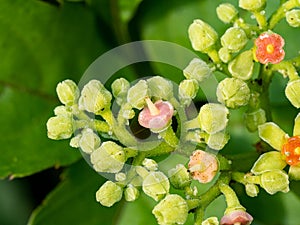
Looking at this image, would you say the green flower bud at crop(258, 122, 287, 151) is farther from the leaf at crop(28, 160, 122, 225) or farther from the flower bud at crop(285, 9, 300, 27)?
the leaf at crop(28, 160, 122, 225)

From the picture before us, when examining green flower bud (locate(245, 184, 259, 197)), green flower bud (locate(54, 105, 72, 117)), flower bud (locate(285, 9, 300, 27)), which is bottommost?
green flower bud (locate(245, 184, 259, 197))

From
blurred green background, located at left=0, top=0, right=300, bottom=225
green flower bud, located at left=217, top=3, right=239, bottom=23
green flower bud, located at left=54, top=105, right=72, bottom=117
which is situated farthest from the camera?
blurred green background, located at left=0, top=0, right=300, bottom=225

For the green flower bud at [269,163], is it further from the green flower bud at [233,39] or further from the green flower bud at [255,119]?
the green flower bud at [233,39]

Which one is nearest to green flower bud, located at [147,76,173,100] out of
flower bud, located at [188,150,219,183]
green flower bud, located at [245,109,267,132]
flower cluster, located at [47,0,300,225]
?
flower cluster, located at [47,0,300,225]

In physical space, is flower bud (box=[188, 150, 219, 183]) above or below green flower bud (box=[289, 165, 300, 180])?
above

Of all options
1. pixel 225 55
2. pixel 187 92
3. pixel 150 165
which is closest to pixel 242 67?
pixel 225 55

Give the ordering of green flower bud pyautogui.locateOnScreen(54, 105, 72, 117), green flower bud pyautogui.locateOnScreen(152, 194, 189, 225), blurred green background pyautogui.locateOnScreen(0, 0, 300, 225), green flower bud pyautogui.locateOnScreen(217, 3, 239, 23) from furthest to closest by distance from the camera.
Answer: blurred green background pyautogui.locateOnScreen(0, 0, 300, 225)
green flower bud pyautogui.locateOnScreen(217, 3, 239, 23)
green flower bud pyautogui.locateOnScreen(54, 105, 72, 117)
green flower bud pyautogui.locateOnScreen(152, 194, 189, 225)
